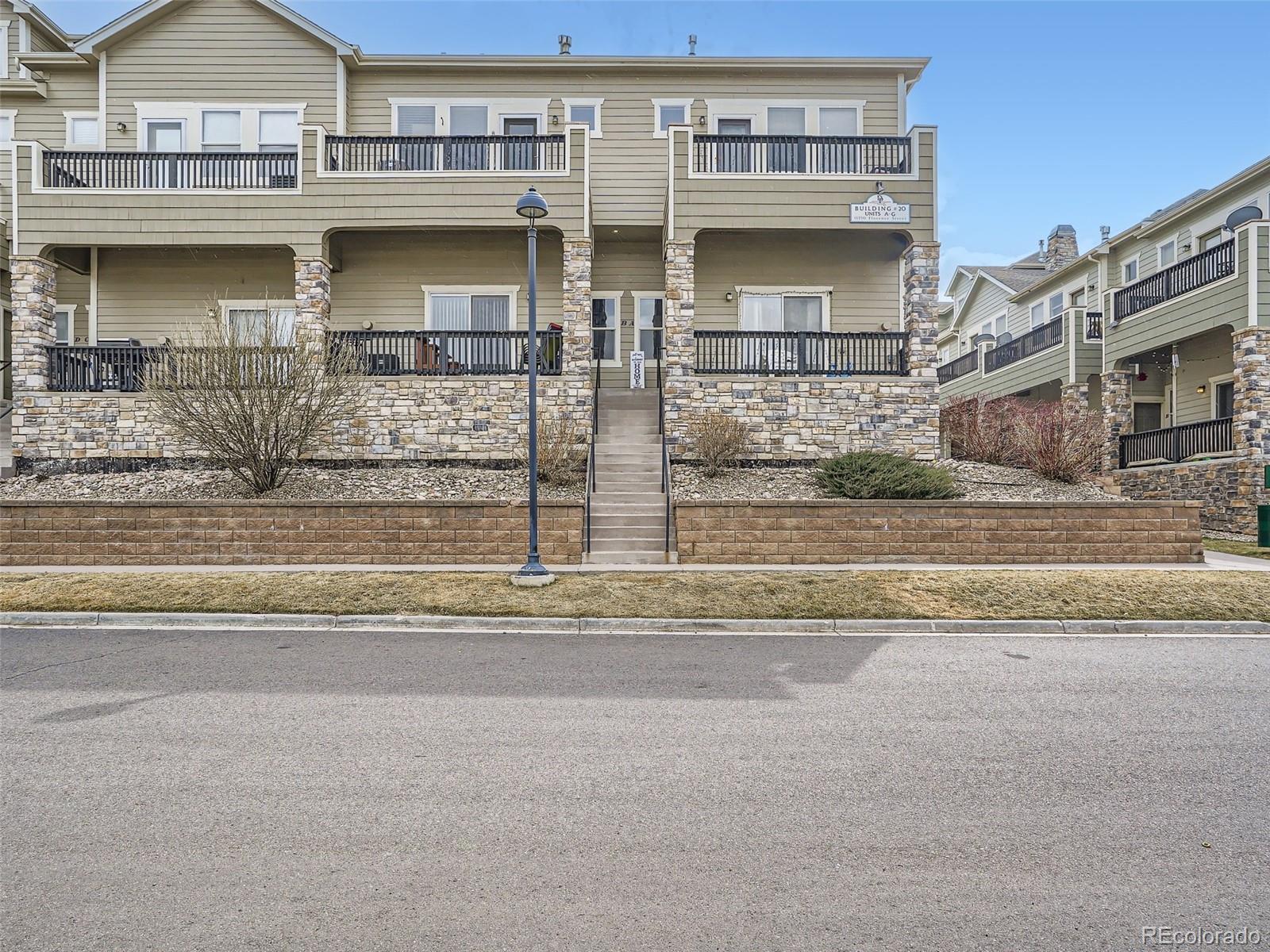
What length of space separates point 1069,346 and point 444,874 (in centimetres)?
2624

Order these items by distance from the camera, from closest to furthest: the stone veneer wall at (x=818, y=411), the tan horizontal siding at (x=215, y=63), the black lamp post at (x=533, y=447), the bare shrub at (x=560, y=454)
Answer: the black lamp post at (x=533, y=447) < the bare shrub at (x=560, y=454) < the stone veneer wall at (x=818, y=411) < the tan horizontal siding at (x=215, y=63)

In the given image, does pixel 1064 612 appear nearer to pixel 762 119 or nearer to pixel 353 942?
pixel 353 942

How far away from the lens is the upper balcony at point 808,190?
17.5 meters

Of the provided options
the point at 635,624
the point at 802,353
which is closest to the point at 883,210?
the point at 802,353

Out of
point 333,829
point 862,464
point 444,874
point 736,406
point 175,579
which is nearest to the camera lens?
point 444,874

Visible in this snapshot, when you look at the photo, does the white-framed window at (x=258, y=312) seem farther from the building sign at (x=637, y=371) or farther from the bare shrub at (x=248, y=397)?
the building sign at (x=637, y=371)

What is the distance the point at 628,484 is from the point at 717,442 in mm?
2154

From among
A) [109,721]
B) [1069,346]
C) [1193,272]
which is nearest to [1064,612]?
[109,721]

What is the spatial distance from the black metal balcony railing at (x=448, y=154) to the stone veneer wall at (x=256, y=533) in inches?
349

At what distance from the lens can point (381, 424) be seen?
56.2ft

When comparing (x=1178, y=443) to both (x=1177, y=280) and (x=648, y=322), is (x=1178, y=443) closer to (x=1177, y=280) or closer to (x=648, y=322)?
(x=1177, y=280)

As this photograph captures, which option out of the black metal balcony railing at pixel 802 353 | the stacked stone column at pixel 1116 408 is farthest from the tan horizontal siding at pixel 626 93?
the stacked stone column at pixel 1116 408

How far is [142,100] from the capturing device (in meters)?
19.8

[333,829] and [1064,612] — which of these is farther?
[1064,612]
